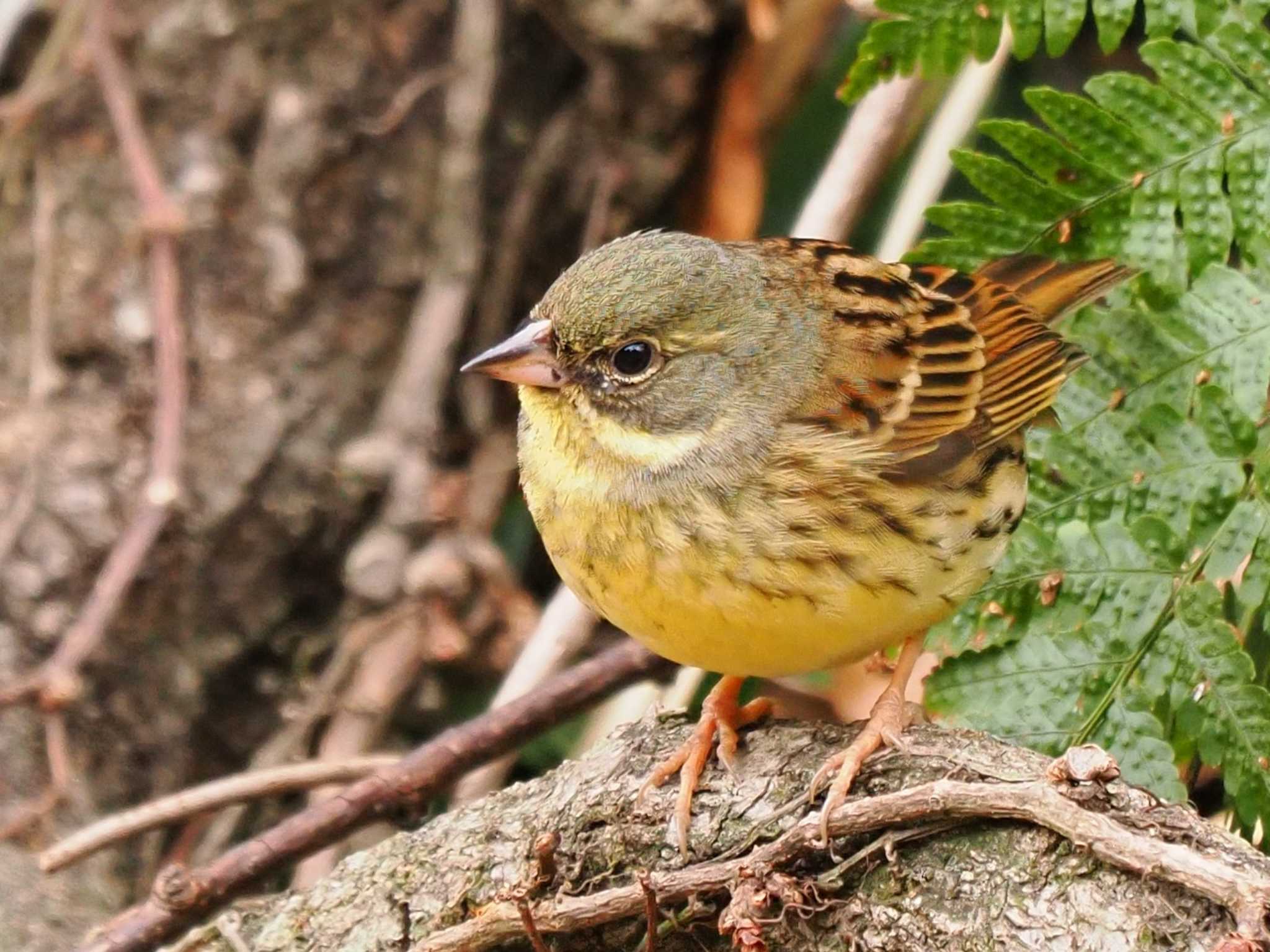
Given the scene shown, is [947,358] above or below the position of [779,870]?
above

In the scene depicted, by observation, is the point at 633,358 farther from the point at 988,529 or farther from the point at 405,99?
the point at 405,99

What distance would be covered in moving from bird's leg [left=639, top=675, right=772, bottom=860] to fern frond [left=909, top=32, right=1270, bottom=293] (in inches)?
34.8

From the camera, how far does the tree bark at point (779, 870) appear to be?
1.78 meters

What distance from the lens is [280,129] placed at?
3.89 metres

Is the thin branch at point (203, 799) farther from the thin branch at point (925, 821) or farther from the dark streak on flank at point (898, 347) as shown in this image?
the dark streak on flank at point (898, 347)

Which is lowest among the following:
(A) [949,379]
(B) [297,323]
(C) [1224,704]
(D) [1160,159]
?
(C) [1224,704]

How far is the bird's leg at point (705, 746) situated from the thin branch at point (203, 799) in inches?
32.9

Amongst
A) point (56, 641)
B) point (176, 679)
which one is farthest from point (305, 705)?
point (56, 641)

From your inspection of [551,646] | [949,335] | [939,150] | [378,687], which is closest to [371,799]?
[551,646]

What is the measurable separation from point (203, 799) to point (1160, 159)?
194 cm

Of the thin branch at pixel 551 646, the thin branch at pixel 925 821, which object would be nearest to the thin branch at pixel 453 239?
the thin branch at pixel 551 646

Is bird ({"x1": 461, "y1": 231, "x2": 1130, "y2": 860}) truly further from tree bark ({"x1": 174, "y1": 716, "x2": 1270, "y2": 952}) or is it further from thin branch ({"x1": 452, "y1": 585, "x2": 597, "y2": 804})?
thin branch ({"x1": 452, "y1": 585, "x2": 597, "y2": 804})

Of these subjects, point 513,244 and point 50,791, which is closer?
point 50,791

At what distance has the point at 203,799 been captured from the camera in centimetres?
303
